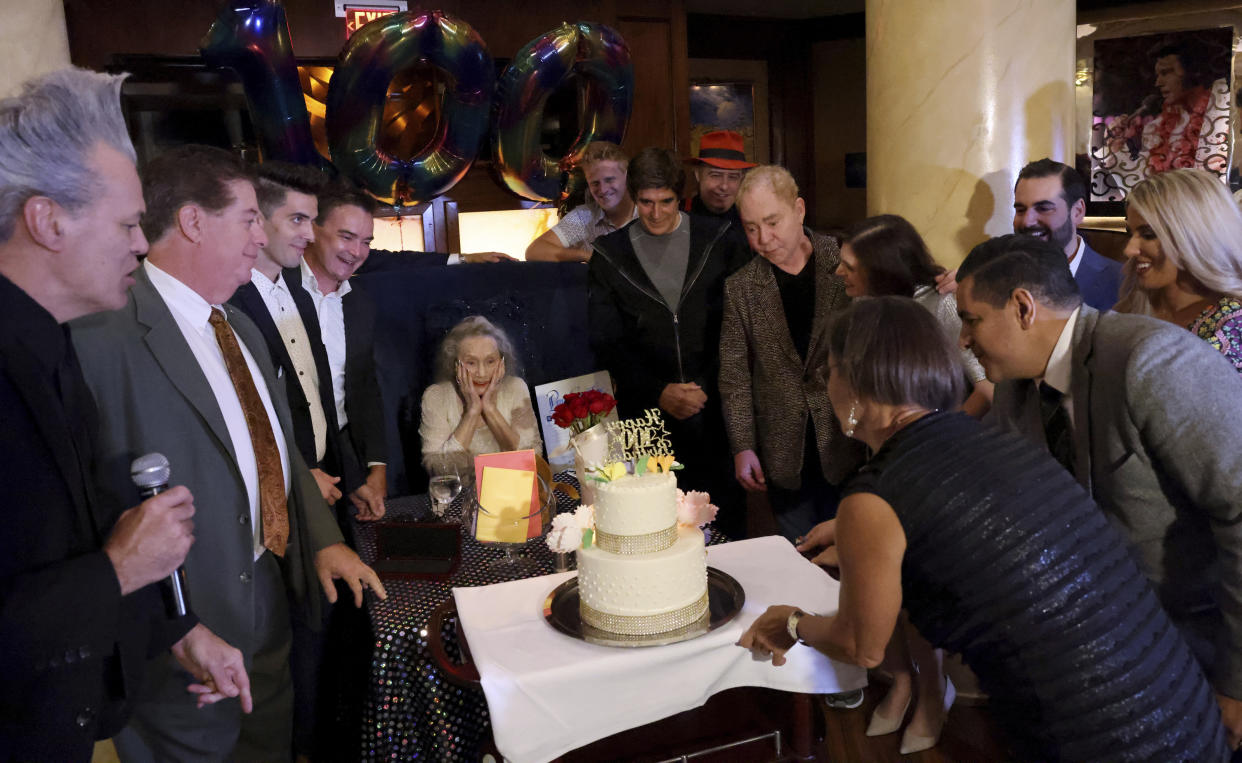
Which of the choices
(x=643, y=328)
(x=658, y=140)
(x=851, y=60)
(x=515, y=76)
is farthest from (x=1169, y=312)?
(x=851, y=60)

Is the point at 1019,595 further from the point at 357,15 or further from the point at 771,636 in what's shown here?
the point at 357,15

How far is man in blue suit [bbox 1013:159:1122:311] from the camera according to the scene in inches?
127

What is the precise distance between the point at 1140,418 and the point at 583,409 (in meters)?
1.36

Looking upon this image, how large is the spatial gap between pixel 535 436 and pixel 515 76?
2.79m

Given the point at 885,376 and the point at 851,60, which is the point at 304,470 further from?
the point at 851,60

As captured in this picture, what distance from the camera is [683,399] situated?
3.45m

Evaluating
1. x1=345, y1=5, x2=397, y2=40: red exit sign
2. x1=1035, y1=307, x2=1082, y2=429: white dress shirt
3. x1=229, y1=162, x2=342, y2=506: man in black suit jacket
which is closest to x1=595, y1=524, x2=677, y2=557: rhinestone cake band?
x1=1035, y1=307, x2=1082, y2=429: white dress shirt

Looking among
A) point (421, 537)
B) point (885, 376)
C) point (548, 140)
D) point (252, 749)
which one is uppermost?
point (548, 140)

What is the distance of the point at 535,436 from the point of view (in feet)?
10.3

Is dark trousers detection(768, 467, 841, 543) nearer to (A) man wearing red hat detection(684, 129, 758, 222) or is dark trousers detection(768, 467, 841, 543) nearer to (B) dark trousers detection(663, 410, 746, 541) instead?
(B) dark trousers detection(663, 410, 746, 541)

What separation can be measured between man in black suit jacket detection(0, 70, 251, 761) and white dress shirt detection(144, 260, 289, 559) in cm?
48

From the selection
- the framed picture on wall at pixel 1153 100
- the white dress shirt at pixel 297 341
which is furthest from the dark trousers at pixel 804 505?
the framed picture on wall at pixel 1153 100

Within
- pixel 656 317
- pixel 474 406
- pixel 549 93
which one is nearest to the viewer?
pixel 474 406

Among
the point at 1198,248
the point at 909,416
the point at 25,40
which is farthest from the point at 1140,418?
the point at 25,40
